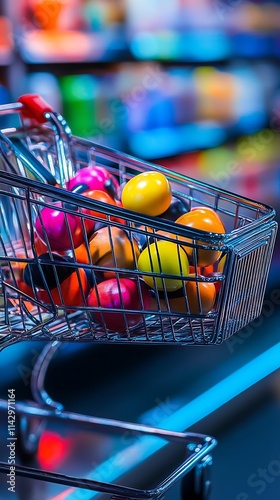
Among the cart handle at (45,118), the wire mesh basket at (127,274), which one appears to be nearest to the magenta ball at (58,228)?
the wire mesh basket at (127,274)

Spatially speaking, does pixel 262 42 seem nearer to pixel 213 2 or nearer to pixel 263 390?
pixel 213 2

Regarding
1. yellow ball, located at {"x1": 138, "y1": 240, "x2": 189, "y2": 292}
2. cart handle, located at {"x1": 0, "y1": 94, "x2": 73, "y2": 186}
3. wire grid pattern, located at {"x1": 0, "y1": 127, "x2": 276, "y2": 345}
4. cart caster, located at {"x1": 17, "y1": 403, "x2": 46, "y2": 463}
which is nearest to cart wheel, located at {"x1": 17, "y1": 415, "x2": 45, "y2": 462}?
cart caster, located at {"x1": 17, "y1": 403, "x2": 46, "y2": 463}

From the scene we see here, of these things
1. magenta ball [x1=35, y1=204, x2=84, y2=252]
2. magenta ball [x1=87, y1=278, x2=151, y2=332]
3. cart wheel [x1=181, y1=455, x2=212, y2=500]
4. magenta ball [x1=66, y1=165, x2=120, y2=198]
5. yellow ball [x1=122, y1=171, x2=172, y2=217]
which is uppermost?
magenta ball [x1=66, y1=165, x2=120, y2=198]

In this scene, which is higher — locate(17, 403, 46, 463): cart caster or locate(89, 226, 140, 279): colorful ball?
locate(89, 226, 140, 279): colorful ball

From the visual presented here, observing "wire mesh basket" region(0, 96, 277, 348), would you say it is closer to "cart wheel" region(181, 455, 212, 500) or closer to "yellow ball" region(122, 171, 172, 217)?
"yellow ball" region(122, 171, 172, 217)

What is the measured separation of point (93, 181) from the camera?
136 cm

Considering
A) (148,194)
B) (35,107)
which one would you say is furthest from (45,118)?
(148,194)

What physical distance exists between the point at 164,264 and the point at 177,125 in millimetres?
2159

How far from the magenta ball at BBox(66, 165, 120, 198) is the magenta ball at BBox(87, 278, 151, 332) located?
0.76 ft


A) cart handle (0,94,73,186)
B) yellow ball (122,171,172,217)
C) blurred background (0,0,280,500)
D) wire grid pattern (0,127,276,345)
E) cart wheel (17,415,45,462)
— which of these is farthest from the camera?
blurred background (0,0,280,500)

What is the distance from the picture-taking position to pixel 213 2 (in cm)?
333

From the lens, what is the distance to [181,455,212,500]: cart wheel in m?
1.39

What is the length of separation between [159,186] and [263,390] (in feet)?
4.51

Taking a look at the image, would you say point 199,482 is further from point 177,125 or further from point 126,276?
point 177,125
